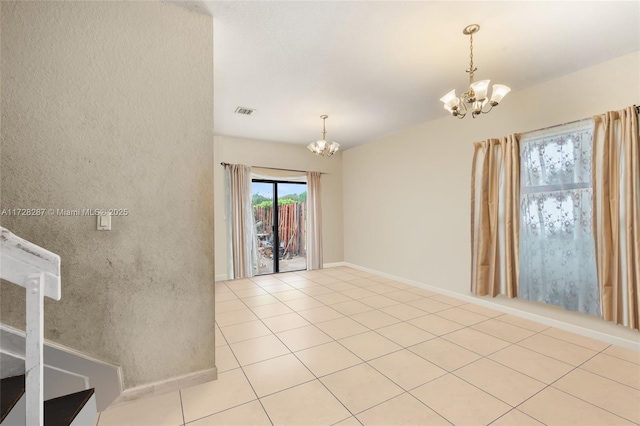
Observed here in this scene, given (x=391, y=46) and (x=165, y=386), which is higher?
(x=391, y=46)

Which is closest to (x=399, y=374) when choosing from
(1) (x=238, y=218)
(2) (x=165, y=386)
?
(2) (x=165, y=386)

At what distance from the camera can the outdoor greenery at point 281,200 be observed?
5832mm

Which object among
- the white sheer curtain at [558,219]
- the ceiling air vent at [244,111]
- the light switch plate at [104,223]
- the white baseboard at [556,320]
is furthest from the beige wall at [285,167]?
the white sheer curtain at [558,219]

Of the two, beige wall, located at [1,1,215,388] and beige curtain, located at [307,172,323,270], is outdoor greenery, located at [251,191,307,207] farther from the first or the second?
beige wall, located at [1,1,215,388]

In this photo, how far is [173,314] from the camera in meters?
1.92

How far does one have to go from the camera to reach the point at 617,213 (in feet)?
8.20

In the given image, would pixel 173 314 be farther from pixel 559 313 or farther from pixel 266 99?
pixel 559 313

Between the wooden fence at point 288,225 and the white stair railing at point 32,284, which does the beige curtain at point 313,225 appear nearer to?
the wooden fence at point 288,225

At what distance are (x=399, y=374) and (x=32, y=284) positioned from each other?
223 cm

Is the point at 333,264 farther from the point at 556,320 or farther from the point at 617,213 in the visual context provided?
the point at 617,213

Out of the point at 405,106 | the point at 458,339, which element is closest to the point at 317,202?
the point at 405,106

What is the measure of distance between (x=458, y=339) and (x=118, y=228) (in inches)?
121

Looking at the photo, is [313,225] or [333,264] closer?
[313,225]

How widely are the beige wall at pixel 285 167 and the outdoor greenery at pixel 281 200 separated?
0.49 meters
